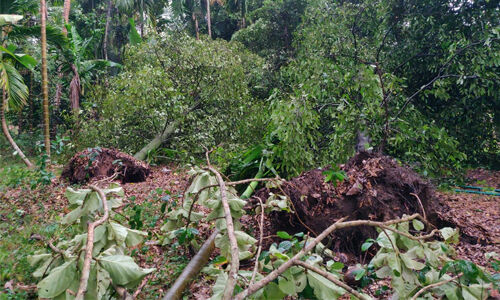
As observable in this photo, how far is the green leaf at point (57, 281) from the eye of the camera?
41.6 inches

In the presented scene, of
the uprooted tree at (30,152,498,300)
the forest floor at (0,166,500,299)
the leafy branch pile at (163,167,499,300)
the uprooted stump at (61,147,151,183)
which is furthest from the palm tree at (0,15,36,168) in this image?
the leafy branch pile at (163,167,499,300)

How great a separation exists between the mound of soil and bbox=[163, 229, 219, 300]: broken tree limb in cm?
53

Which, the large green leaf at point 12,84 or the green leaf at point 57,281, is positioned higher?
the large green leaf at point 12,84

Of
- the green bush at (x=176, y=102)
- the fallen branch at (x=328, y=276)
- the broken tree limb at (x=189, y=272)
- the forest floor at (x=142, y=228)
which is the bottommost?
the forest floor at (x=142, y=228)

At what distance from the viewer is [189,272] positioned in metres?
2.09

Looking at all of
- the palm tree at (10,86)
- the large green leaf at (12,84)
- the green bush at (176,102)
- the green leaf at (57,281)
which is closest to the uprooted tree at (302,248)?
the green leaf at (57,281)

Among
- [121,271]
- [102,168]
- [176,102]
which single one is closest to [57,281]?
[121,271]

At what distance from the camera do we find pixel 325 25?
24.2 feet

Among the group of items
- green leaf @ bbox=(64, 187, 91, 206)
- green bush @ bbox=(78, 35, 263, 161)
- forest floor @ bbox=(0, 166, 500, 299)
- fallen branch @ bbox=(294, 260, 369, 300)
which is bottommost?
forest floor @ bbox=(0, 166, 500, 299)

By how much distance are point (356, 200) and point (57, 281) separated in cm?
219

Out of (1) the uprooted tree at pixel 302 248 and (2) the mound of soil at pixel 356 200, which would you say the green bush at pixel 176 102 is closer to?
(2) the mound of soil at pixel 356 200

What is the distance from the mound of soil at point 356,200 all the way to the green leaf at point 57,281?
1.56 meters

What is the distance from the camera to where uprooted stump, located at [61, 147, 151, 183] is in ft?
18.1

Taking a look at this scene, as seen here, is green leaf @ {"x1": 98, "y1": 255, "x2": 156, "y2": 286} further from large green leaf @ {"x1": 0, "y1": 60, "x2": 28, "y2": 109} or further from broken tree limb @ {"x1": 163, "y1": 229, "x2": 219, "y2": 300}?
large green leaf @ {"x1": 0, "y1": 60, "x2": 28, "y2": 109}
